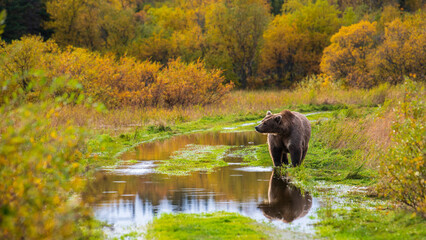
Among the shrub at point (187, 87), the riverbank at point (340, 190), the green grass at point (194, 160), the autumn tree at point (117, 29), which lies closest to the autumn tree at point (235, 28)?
the autumn tree at point (117, 29)

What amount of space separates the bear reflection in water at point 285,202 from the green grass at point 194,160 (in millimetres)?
2840

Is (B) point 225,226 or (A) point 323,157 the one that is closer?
(B) point 225,226

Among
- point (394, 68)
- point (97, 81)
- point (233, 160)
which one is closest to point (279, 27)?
point (394, 68)

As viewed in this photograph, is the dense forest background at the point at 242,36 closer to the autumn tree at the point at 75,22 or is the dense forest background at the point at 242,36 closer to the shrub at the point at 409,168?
the autumn tree at the point at 75,22

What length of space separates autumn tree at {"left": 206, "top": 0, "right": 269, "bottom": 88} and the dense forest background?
0.13 meters

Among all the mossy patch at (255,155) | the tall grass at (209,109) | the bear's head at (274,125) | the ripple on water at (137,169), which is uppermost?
the bear's head at (274,125)

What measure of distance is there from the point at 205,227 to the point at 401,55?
42.0m

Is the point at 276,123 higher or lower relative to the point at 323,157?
higher

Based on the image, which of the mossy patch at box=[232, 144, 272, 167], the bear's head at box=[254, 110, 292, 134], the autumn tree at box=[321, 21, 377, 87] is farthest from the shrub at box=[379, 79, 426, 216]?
the autumn tree at box=[321, 21, 377, 87]

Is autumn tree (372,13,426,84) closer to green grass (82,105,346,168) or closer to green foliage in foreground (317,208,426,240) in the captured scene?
green grass (82,105,346,168)

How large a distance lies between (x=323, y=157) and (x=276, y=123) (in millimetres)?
3090

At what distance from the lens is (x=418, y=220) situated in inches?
316

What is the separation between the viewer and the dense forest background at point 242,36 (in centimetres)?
5284

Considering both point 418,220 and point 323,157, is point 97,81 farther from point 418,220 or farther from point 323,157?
point 418,220
